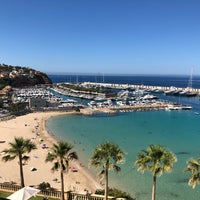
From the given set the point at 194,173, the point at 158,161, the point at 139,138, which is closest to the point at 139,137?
the point at 139,138

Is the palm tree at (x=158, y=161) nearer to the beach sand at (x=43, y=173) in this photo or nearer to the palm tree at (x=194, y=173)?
the palm tree at (x=194, y=173)

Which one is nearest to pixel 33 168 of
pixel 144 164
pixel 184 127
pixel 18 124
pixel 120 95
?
pixel 144 164

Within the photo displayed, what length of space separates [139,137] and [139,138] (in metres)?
1.05

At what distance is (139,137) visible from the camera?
60.7 m

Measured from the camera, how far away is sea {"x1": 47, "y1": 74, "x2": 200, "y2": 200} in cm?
3328

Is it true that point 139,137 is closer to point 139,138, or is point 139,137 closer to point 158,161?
point 139,138

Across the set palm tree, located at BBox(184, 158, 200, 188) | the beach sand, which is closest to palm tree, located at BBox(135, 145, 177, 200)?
palm tree, located at BBox(184, 158, 200, 188)

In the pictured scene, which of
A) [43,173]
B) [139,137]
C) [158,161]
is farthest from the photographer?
[139,137]

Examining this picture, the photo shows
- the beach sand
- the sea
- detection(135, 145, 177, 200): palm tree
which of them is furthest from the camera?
the beach sand

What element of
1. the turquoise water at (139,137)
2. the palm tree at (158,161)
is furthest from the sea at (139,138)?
the palm tree at (158,161)

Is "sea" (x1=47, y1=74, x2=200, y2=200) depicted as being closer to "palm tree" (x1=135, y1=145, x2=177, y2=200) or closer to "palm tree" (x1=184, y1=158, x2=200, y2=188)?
"palm tree" (x1=135, y1=145, x2=177, y2=200)

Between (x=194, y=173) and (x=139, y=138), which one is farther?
(x=139, y=138)

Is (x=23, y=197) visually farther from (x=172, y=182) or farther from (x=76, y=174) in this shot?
→ (x=172, y=182)

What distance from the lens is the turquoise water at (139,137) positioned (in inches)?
1310
